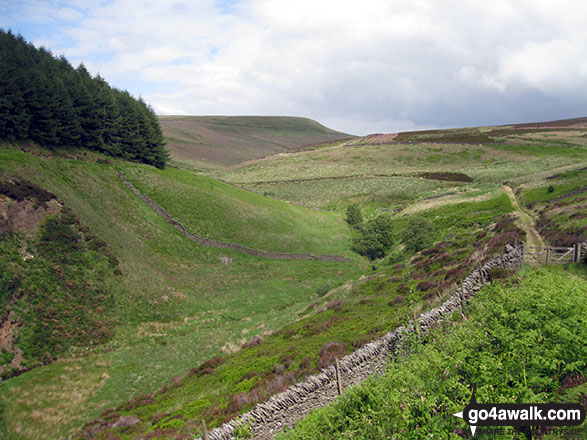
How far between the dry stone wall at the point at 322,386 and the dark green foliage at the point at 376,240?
129 ft

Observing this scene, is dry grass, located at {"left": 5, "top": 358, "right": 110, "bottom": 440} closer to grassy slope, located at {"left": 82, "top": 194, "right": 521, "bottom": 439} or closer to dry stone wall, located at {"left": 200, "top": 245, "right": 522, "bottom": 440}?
grassy slope, located at {"left": 82, "top": 194, "right": 521, "bottom": 439}

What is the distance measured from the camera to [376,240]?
185 ft

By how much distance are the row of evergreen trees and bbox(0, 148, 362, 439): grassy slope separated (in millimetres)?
3730

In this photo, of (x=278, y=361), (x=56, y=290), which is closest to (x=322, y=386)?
(x=278, y=361)

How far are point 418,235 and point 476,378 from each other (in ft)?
138

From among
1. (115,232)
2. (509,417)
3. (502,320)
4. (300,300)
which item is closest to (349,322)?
(502,320)

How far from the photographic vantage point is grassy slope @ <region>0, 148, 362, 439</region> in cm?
2072

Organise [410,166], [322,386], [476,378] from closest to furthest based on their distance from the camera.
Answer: [476,378] → [322,386] → [410,166]

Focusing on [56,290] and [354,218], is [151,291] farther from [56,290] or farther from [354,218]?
[354,218]

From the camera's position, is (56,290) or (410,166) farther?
(410,166)

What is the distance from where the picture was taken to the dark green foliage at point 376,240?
5622 cm

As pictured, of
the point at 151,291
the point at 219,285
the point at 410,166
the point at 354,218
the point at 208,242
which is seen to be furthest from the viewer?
the point at 410,166

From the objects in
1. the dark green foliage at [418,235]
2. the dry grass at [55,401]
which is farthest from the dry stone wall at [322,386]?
the dark green foliage at [418,235]

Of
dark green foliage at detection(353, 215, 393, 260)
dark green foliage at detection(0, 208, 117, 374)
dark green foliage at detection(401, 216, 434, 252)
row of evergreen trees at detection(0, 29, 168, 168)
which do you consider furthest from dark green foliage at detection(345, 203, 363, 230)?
dark green foliage at detection(0, 208, 117, 374)
